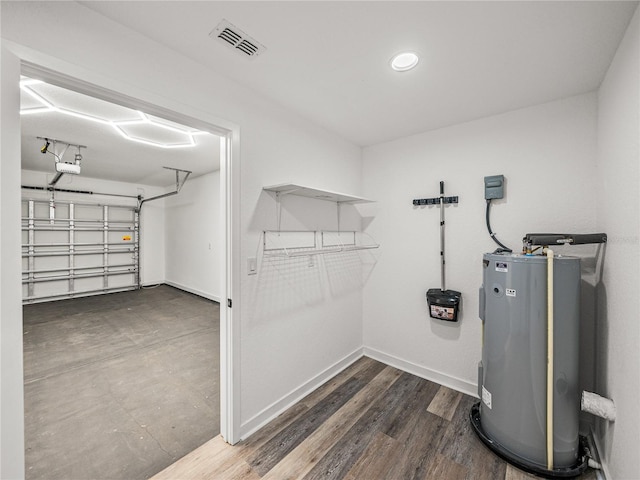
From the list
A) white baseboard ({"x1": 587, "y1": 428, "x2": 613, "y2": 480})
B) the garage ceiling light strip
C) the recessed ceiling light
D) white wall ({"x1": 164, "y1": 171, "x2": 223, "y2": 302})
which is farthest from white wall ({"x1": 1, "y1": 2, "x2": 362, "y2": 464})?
white wall ({"x1": 164, "y1": 171, "x2": 223, "y2": 302})

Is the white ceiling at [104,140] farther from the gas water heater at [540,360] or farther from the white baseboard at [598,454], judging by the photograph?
the white baseboard at [598,454]

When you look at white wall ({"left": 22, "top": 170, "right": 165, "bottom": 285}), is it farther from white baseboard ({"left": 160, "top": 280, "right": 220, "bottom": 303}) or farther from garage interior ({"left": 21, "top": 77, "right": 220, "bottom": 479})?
white baseboard ({"left": 160, "top": 280, "right": 220, "bottom": 303})

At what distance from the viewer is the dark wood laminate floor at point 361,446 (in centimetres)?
157

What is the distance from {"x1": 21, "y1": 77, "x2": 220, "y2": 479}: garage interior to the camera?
1.89 m

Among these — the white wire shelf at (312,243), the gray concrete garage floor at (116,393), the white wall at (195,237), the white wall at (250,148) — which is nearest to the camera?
the white wall at (250,148)

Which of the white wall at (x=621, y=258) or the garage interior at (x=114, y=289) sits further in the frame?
the garage interior at (x=114, y=289)

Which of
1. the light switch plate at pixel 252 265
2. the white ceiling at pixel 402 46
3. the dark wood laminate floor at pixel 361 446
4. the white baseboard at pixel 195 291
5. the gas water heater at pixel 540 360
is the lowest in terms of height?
the dark wood laminate floor at pixel 361 446

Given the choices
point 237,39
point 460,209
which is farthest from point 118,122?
point 460,209

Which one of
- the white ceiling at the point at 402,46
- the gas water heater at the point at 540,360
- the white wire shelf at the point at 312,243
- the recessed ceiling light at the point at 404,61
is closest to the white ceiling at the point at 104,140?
the white ceiling at the point at 402,46

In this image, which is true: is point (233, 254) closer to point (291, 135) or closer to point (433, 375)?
point (291, 135)

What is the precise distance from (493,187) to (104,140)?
4.58 meters

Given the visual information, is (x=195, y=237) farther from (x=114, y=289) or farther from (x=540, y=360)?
(x=540, y=360)

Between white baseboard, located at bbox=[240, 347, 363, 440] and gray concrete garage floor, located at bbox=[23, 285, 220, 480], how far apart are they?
266 mm

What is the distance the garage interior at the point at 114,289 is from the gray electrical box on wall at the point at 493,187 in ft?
9.33
